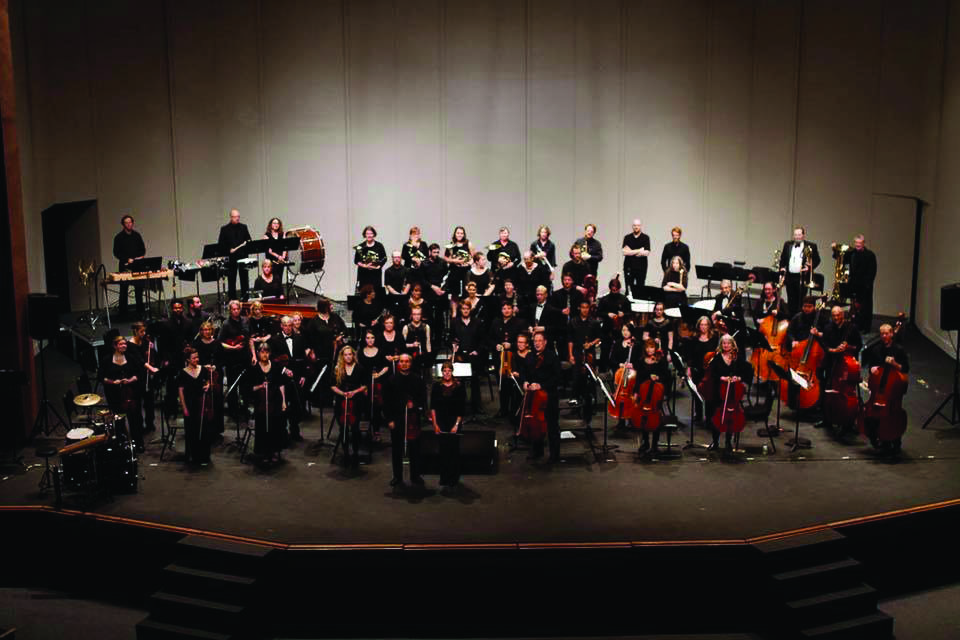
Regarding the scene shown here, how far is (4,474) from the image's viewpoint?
10750 millimetres

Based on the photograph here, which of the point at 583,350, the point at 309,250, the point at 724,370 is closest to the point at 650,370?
the point at 724,370

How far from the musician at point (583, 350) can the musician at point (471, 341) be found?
1.03 metres

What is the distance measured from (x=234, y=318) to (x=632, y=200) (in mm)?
7853

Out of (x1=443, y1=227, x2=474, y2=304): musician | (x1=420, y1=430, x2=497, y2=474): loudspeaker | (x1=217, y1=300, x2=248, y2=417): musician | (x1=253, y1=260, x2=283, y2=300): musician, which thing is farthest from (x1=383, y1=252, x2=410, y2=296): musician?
(x1=420, y1=430, x2=497, y2=474): loudspeaker

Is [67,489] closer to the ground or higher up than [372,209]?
closer to the ground

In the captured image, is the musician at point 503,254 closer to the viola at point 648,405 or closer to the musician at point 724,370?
the viola at point 648,405

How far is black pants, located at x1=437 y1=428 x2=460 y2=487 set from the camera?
10398 millimetres

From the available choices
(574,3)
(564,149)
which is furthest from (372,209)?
(574,3)

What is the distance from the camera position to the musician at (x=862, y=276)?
569 inches

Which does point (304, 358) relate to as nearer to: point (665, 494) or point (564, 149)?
point (665, 494)

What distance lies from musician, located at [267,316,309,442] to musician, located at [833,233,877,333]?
7.25 m

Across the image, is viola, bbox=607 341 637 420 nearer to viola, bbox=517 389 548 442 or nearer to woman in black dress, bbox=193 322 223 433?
viola, bbox=517 389 548 442

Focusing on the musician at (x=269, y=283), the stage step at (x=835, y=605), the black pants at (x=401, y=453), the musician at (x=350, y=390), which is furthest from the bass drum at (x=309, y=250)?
the stage step at (x=835, y=605)

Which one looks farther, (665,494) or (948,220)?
(948,220)
